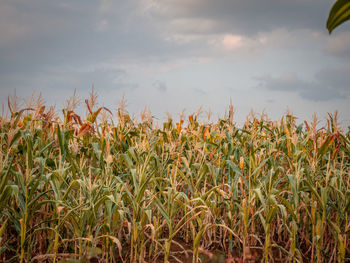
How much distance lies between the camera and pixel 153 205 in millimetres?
3967

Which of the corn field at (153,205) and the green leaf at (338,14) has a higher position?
the green leaf at (338,14)

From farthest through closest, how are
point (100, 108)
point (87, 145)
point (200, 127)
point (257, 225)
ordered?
point (200, 127) → point (100, 108) → point (87, 145) → point (257, 225)

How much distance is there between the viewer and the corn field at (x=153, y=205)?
3.27 m

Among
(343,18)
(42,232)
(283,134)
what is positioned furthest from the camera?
(283,134)

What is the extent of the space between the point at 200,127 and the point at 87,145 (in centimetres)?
309

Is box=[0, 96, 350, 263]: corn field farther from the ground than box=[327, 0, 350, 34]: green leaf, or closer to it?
closer to it

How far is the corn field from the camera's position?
10.7 feet

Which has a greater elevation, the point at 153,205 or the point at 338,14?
the point at 338,14

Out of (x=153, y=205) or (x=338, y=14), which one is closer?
(x=338, y=14)

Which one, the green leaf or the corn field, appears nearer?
the green leaf

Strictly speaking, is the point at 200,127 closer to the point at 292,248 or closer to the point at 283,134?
the point at 283,134

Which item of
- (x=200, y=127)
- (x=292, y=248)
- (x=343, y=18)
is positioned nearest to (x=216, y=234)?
(x=292, y=248)

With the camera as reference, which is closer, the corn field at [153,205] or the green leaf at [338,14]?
the green leaf at [338,14]

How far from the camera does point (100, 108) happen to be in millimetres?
5641
